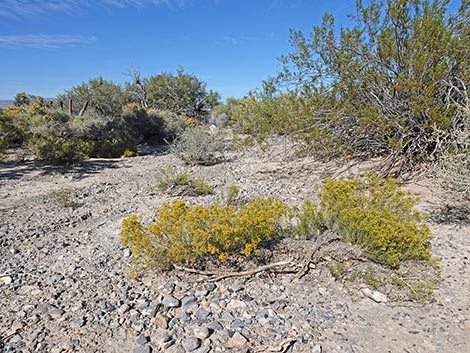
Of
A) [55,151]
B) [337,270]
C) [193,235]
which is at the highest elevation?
[55,151]

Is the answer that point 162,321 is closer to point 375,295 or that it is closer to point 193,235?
point 193,235

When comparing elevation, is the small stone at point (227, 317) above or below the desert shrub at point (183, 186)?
below

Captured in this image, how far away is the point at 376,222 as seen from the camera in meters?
2.85

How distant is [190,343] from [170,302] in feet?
1.57

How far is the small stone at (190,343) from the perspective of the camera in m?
2.07

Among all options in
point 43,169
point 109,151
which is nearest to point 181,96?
point 109,151

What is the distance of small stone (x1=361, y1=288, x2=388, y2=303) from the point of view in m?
2.52

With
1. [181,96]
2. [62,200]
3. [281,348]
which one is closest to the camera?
[281,348]

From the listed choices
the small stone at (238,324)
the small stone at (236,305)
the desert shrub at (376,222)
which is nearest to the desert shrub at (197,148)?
the desert shrub at (376,222)

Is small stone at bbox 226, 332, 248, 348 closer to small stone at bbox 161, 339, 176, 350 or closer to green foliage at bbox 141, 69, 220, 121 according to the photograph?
small stone at bbox 161, 339, 176, 350

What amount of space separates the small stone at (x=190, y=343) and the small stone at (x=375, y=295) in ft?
4.42

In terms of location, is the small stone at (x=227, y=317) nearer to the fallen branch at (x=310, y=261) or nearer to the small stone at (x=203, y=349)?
the small stone at (x=203, y=349)

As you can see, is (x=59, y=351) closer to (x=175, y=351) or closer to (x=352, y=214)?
(x=175, y=351)

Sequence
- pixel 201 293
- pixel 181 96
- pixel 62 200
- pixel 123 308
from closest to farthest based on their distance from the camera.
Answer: pixel 123 308 → pixel 201 293 → pixel 62 200 → pixel 181 96
